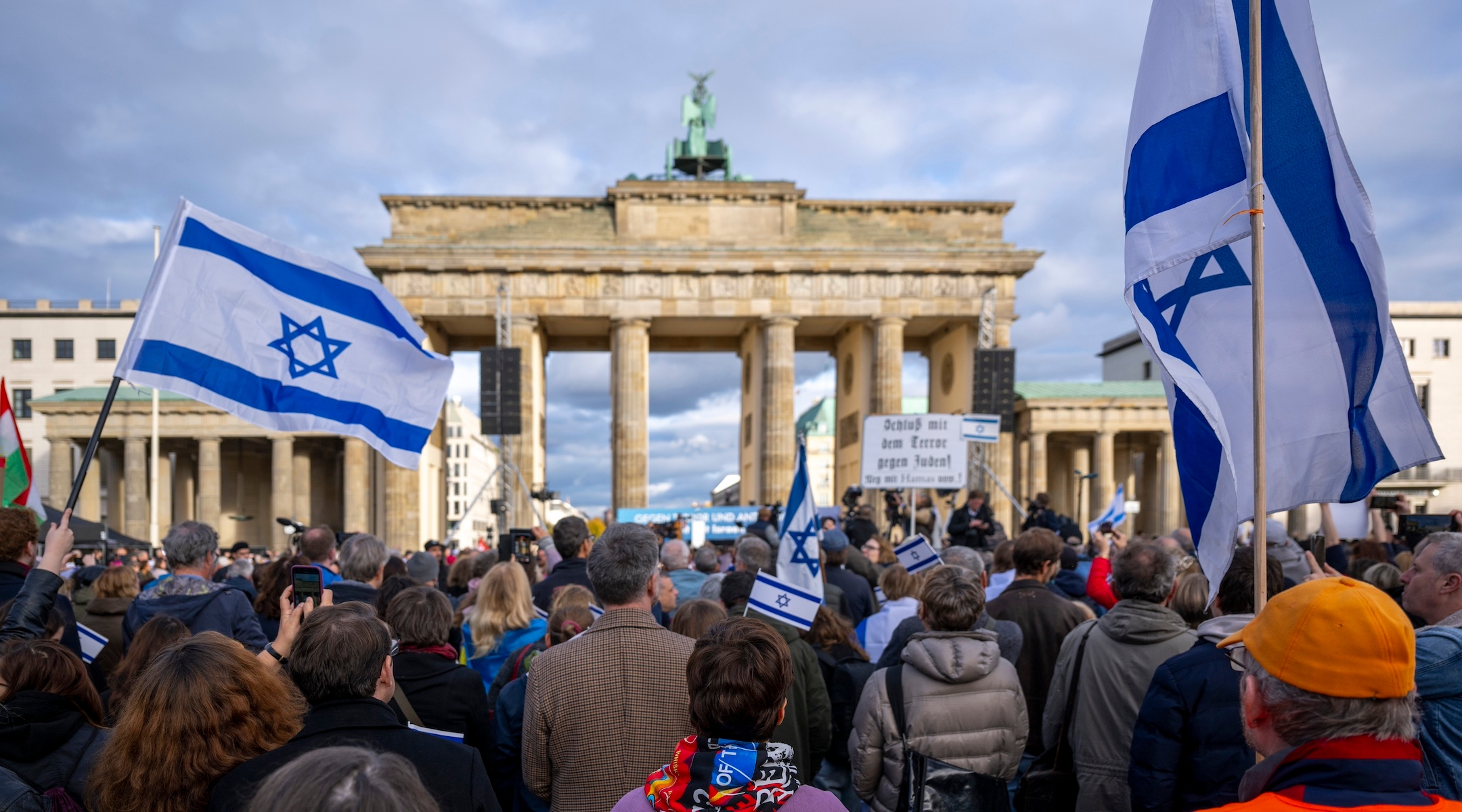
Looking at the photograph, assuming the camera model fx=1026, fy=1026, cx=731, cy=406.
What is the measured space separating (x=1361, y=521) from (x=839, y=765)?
7.57 meters

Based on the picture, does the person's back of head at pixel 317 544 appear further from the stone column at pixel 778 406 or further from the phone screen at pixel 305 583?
the stone column at pixel 778 406

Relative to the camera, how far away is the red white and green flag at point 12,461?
24.4 ft

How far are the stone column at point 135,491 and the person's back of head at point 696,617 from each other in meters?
52.2

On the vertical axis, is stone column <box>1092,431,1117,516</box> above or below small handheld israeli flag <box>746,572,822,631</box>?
below

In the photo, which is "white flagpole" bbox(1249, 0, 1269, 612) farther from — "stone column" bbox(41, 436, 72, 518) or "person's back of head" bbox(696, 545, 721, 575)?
"stone column" bbox(41, 436, 72, 518)

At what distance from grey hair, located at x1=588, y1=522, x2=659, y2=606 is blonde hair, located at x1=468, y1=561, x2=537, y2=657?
76.3 inches

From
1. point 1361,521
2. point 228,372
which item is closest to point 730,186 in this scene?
point 1361,521

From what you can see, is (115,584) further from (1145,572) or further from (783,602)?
(1145,572)

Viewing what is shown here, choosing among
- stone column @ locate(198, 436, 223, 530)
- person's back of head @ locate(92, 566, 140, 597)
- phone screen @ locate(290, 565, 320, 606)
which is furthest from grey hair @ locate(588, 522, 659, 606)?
stone column @ locate(198, 436, 223, 530)

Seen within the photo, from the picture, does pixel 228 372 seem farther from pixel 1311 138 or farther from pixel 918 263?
pixel 918 263

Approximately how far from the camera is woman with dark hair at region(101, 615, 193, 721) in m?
3.76

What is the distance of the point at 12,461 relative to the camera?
7.73 metres

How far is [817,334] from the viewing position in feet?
161

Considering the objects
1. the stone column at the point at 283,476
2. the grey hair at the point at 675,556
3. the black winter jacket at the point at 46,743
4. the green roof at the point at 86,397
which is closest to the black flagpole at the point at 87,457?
the black winter jacket at the point at 46,743
